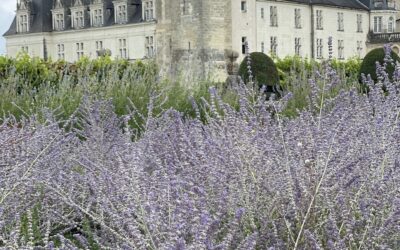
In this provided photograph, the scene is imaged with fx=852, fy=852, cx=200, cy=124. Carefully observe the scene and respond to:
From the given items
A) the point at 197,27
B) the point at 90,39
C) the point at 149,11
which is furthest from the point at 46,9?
the point at 197,27

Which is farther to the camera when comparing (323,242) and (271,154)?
(271,154)

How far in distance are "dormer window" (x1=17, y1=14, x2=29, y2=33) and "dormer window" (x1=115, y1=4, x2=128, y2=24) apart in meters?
6.17

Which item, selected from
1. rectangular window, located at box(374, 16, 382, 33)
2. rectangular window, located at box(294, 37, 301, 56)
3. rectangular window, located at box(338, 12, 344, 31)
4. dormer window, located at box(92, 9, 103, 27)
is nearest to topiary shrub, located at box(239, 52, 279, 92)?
rectangular window, located at box(294, 37, 301, 56)

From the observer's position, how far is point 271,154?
10.1 feet

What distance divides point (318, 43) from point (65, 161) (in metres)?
43.8

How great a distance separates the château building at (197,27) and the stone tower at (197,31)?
0.15ft

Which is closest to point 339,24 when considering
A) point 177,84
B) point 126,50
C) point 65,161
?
point 126,50

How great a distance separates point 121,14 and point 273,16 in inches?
319

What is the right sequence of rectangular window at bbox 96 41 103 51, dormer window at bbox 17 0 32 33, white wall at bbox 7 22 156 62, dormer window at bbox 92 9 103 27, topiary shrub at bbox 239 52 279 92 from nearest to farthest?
topiary shrub at bbox 239 52 279 92 → white wall at bbox 7 22 156 62 → rectangular window at bbox 96 41 103 51 → dormer window at bbox 92 9 103 27 → dormer window at bbox 17 0 32 33

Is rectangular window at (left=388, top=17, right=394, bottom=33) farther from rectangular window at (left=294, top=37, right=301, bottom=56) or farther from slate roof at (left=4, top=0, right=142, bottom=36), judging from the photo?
slate roof at (left=4, top=0, right=142, bottom=36)

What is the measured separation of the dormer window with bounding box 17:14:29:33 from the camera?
160 ft

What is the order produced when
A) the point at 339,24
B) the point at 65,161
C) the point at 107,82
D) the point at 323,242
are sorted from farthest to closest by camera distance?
the point at 339,24 < the point at 107,82 < the point at 65,161 < the point at 323,242

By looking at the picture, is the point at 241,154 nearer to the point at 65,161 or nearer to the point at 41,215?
the point at 41,215

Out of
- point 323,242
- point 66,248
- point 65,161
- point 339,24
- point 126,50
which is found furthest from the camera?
point 339,24
